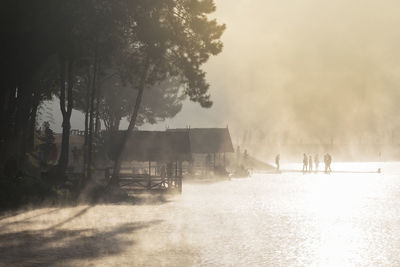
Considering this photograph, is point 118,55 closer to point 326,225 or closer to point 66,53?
point 66,53

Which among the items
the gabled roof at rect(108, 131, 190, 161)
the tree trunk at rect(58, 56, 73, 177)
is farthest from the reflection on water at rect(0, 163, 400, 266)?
the gabled roof at rect(108, 131, 190, 161)

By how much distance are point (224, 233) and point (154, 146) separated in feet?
73.4

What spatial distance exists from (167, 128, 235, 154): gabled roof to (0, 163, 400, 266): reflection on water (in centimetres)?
4071

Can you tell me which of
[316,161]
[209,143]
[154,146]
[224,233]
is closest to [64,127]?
[154,146]

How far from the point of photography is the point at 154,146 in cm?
4000

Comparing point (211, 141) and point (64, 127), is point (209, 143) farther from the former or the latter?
point (64, 127)

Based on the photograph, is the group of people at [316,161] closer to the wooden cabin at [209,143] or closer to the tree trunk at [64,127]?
the wooden cabin at [209,143]

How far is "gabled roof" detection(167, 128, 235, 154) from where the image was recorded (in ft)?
233

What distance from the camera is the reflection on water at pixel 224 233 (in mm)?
13414

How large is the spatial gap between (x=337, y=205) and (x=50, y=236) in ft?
51.7

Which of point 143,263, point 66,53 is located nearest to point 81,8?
point 66,53

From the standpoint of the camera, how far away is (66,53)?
2759 centimetres

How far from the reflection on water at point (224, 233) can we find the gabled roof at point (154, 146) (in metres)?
9.63

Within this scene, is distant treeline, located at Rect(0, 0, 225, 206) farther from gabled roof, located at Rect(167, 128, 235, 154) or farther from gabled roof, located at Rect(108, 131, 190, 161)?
gabled roof, located at Rect(167, 128, 235, 154)
